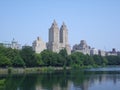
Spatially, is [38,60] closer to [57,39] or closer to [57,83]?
[57,83]

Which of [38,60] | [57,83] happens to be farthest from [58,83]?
[38,60]

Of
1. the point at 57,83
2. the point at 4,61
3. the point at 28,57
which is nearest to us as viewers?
the point at 57,83

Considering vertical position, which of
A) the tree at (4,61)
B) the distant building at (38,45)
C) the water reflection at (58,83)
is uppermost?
the distant building at (38,45)

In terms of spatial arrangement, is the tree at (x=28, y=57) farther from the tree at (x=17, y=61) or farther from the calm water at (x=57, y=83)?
the calm water at (x=57, y=83)

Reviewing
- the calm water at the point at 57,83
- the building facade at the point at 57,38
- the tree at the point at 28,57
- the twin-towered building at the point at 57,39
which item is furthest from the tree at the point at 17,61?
the building facade at the point at 57,38

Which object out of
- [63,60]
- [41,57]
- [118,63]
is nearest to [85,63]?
[63,60]

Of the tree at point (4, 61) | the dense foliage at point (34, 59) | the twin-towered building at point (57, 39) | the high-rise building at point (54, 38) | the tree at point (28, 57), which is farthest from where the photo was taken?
the twin-towered building at point (57, 39)

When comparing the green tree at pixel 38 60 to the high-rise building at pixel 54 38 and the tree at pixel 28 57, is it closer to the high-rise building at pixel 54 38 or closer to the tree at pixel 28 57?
the tree at pixel 28 57

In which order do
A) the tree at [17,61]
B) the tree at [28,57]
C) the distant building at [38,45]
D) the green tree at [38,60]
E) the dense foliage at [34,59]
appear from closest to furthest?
1. the dense foliage at [34,59]
2. the tree at [17,61]
3. the tree at [28,57]
4. the green tree at [38,60]
5. the distant building at [38,45]

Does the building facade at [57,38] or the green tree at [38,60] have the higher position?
the building facade at [57,38]

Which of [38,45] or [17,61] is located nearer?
[17,61]

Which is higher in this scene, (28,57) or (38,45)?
(38,45)

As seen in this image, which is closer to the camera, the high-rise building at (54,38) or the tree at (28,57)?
the tree at (28,57)

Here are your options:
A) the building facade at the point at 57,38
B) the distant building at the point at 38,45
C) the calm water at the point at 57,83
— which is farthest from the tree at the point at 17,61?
the distant building at the point at 38,45
